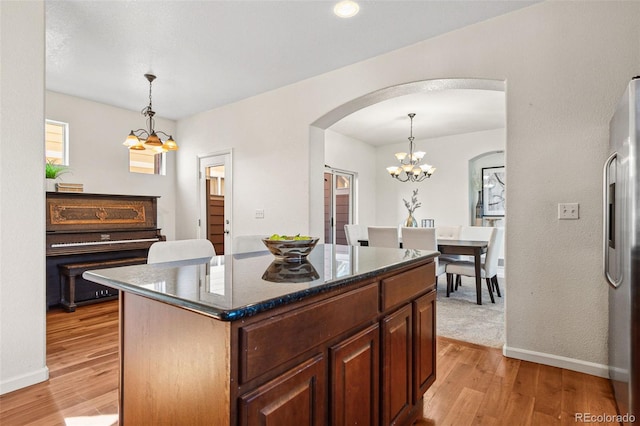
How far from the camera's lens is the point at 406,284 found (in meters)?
1.63

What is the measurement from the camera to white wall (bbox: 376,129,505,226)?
6.26 meters

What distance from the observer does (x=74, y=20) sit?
9.11ft

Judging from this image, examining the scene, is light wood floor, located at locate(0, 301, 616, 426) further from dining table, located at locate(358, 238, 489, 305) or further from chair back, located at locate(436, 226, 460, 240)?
chair back, located at locate(436, 226, 460, 240)

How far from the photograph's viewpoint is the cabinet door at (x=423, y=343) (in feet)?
5.59

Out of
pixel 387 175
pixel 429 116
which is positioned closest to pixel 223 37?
pixel 429 116

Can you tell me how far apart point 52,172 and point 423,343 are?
14.6ft

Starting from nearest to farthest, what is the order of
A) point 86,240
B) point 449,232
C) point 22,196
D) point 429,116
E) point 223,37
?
point 22,196 → point 223,37 → point 86,240 → point 429,116 → point 449,232

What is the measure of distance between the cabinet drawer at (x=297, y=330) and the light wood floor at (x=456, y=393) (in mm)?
1002

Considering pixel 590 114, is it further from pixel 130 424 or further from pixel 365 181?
pixel 365 181

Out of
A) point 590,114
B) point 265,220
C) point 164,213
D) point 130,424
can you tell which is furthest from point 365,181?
point 130,424

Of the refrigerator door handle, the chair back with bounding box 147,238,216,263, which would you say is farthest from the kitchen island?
the refrigerator door handle

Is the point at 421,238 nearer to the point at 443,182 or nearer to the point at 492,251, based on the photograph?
the point at 492,251

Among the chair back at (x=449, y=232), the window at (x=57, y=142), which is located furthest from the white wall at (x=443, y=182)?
the window at (x=57, y=142)

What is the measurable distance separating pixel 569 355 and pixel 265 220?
3.33 metres
